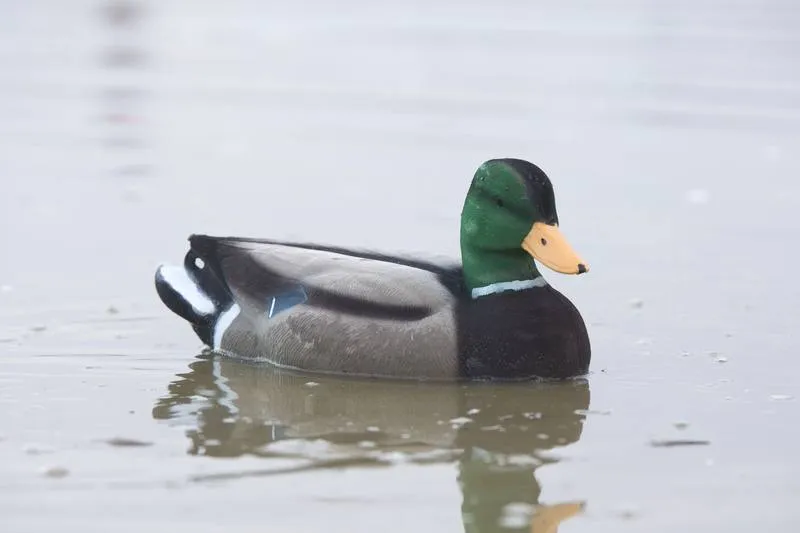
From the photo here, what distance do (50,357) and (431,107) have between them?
779 cm

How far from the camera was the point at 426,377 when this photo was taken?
780cm

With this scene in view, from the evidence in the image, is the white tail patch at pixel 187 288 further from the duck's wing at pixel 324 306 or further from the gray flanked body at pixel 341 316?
the gray flanked body at pixel 341 316

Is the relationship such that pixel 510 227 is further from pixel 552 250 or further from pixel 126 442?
pixel 126 442

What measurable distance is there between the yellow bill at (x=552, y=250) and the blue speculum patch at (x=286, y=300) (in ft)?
3.28

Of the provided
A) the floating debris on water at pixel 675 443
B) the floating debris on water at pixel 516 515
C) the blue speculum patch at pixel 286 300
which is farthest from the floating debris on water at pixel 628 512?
the blue speculum patch at pixel 286 300

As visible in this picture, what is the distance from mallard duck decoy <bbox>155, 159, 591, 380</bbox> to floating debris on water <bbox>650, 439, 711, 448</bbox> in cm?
94

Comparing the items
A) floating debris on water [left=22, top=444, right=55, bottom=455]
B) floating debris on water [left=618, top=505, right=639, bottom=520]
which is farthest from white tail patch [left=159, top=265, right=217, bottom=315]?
floating debris on water [left=618, top=505, right=639, bottom=520]

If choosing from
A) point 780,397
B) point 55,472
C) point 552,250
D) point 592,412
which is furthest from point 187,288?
point 780,397

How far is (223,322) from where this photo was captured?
8.34m

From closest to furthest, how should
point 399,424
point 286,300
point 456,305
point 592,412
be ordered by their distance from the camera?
1. point 399,424
2. point 592,412
3. point 456,305
4. point 286,300

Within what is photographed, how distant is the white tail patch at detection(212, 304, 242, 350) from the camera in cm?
832

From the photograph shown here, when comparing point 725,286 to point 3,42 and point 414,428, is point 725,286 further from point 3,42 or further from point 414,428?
point 3,42

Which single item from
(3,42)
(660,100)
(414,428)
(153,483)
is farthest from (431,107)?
(153,483)

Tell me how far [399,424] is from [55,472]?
1465 millimetres
